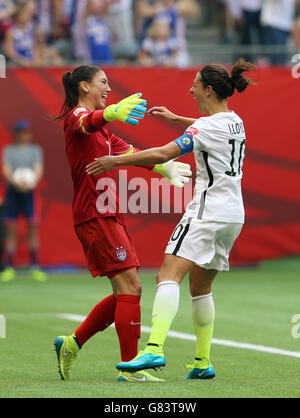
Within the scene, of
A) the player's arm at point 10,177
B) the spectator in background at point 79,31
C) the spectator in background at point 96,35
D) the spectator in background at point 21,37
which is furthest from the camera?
the spectator in background at point 79,31

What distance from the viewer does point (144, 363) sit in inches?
239

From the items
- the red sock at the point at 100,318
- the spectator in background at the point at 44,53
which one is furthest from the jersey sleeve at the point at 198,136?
the spectator in background at the point at 44,53

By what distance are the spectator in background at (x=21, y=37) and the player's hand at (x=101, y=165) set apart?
9.88 m

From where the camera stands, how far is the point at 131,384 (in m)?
6.19

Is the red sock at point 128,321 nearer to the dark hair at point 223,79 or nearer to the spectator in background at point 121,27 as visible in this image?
the dark hair at point 223,79

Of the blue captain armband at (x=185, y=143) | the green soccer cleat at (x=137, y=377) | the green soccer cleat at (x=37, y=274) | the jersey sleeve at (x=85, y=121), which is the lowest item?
the green soccer cleat at (x=37, y=274)

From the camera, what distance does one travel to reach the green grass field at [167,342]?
6.00 meters

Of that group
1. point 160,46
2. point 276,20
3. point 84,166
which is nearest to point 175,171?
point 84,166

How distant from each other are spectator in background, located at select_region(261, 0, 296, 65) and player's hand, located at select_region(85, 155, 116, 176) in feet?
37.7

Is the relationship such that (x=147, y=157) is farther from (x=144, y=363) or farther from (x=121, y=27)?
(x=121, y=27)

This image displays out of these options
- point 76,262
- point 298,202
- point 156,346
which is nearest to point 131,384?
point 156,346

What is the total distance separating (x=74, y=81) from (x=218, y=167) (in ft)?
4.06

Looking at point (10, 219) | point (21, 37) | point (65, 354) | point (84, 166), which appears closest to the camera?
point (84, 166)

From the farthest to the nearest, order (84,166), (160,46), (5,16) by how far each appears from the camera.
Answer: (160,46) → (5,16) → (84,166)
